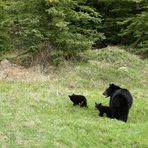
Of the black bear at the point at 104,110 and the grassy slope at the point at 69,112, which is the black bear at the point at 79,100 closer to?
the grassy slope at the point at 69,112

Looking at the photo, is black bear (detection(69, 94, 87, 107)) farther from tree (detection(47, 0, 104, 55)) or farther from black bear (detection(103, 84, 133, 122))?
tree (detection(47, 0, 104, 55))

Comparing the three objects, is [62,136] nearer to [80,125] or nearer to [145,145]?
[80,125]

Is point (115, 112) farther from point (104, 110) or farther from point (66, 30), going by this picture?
point (66, 30)

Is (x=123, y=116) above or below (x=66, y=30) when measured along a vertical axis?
Answer: above

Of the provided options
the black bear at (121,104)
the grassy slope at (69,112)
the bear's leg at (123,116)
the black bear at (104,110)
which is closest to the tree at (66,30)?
the grassy slope at (69,112)

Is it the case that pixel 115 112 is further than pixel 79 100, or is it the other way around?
pixel 79 100

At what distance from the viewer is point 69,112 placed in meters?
13.3

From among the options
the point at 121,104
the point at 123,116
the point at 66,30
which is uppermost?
the point at 121,104

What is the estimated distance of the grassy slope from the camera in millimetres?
10523

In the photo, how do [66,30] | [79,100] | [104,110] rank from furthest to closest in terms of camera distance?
[66,30] → [79,100] → [104,110]

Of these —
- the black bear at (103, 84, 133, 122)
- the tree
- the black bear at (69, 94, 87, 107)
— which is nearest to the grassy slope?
the black bear at (69, 94, 87, 107)

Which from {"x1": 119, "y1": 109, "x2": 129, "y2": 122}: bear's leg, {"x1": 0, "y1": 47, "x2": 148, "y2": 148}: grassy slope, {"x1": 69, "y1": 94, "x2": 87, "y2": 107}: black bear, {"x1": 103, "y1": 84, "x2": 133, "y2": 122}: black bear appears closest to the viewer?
{"x1": 0, "y1": 47, "x2": 148, "y2": 148}: grassy slope

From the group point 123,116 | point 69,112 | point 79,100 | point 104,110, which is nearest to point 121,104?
point 123,116

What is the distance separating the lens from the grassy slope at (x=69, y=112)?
34.5 ft
